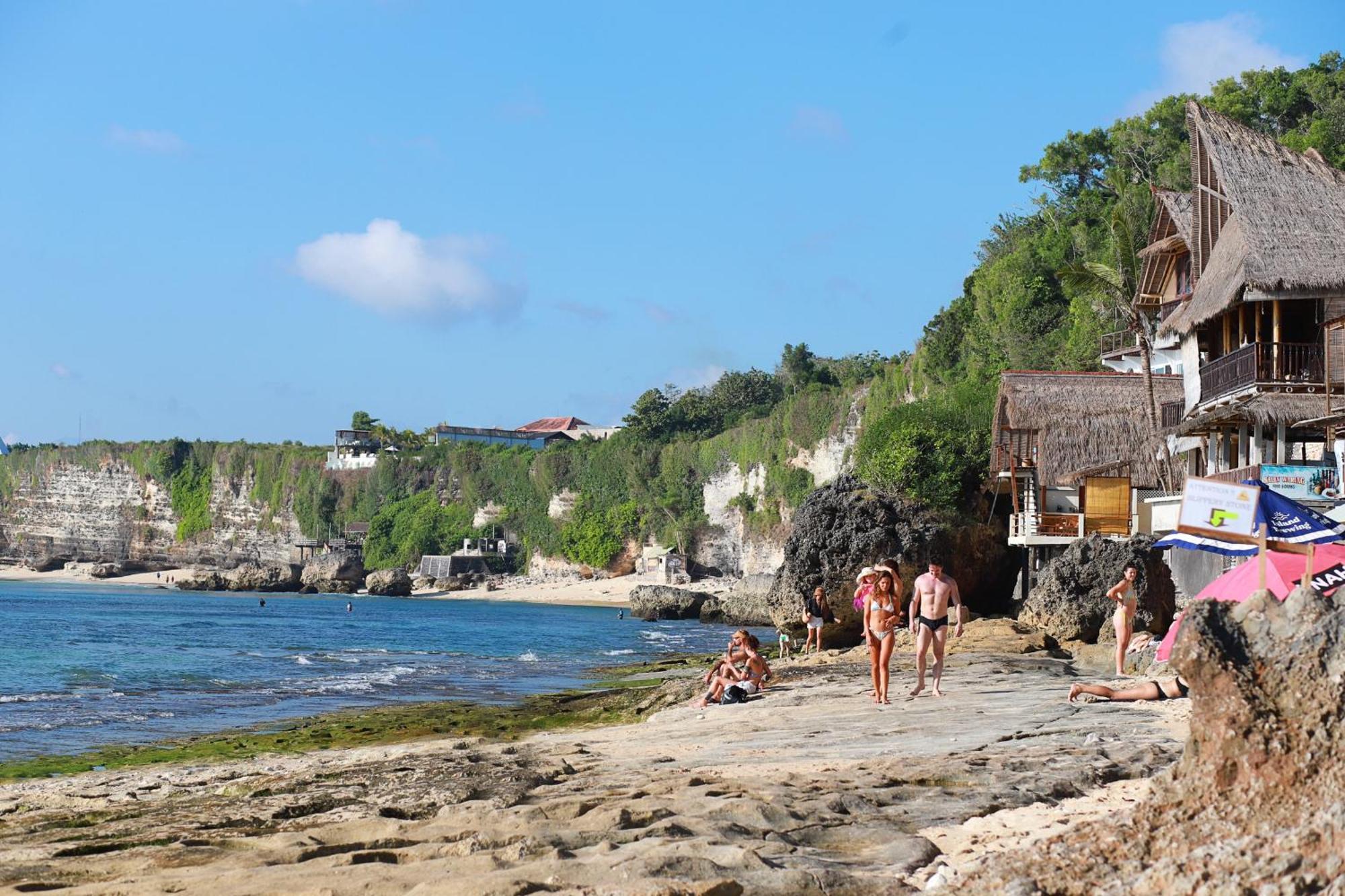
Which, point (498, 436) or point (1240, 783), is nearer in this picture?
point (1240, 783)

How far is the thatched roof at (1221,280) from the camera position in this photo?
22125 mm

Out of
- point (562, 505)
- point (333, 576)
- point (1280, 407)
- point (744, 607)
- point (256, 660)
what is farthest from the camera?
point (333, 576)

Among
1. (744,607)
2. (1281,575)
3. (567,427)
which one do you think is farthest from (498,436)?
(1281,575)

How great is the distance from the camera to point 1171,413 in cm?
2950

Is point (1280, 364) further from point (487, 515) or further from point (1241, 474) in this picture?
point (487, 515)

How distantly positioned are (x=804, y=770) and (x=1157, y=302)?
26.3 m

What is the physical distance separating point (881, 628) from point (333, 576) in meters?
75.9

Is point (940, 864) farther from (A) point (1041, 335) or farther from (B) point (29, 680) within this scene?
(A) point (1041, 335)

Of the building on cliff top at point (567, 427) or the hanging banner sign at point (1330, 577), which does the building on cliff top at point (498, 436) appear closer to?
the building on cliff top at point (567, 427)

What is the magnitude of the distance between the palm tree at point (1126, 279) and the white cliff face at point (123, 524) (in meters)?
73.8

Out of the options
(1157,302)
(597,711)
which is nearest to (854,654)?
(597,711)

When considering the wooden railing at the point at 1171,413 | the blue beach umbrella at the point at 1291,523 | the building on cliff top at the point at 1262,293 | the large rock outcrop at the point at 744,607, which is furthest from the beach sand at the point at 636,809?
the large rock outcrop at the point at 744,607

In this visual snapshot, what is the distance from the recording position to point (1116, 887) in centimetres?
483

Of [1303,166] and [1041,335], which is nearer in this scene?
[1303,166]
